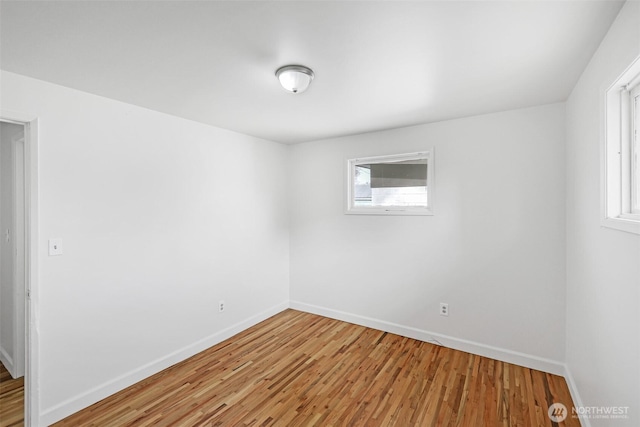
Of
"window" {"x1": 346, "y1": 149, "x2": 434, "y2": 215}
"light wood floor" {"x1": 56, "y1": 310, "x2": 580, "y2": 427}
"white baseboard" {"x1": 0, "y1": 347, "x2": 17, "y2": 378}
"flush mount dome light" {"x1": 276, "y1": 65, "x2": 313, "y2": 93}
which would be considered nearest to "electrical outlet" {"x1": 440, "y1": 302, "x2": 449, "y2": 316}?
"light wood floor" {"x1": 56, "y1": 310, "x2": 580, "y2": 427}

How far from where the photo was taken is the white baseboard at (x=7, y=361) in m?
2.62

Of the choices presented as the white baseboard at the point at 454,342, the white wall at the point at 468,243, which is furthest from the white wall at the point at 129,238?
the white wall at the point at 468,243

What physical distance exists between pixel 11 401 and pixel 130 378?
81 cm

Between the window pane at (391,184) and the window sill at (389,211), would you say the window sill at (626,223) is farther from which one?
the window pane at (391,184)

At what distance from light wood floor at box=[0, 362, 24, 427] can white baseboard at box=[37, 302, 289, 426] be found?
23 centimetres

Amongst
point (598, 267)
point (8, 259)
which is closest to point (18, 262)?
point (8, 259)

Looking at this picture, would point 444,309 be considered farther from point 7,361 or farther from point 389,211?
point 7,361

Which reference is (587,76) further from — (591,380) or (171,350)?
(171,350)

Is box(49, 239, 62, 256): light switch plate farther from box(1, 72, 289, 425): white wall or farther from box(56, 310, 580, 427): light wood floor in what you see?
box(56, 310, 580, 427): light wood floor

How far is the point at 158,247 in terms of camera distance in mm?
2773

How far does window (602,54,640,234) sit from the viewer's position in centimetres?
147

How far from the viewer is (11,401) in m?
2.29

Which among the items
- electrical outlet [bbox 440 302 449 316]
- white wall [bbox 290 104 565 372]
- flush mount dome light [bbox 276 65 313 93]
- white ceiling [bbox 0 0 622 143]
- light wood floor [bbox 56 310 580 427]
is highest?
white ceiling [bbox 0 0 622 143]

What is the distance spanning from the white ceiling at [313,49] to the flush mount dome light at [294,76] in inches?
2.2
